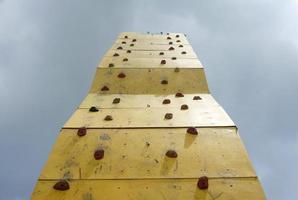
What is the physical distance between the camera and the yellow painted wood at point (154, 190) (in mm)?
2713

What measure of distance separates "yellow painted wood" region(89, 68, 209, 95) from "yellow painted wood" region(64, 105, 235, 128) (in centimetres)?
82

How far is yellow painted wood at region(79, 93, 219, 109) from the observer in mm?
4359

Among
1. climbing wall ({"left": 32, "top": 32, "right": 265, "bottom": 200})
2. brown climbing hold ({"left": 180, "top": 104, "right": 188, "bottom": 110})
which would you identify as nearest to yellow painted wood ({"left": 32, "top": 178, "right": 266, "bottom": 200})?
climbing wall ({"left": 32, "top": 32, "right": 265, "bottom": 200})

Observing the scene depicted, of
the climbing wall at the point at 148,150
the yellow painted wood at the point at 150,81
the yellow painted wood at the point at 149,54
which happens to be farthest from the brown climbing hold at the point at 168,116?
the yellow painted wood at the point at 149,54

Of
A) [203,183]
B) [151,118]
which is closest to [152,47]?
[151,118]

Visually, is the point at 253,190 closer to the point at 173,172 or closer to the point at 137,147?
the point at 173,172

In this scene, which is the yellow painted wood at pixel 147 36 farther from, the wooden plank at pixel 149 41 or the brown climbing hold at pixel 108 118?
the brown climbing hold at pixel 108 118

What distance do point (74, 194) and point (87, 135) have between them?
0.86m

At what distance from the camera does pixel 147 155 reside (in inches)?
127

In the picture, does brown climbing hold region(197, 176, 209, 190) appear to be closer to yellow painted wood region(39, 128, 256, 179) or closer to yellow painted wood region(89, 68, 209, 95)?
yellow painted wood region(39, 128, 256, 179)

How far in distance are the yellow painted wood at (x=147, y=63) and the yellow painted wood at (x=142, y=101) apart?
3.47 ft

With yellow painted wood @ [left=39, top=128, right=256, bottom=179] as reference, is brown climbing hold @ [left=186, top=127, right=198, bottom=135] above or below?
above

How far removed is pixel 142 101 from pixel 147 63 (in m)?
1.51

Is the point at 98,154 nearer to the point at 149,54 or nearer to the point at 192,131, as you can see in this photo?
the point at 192,131
